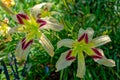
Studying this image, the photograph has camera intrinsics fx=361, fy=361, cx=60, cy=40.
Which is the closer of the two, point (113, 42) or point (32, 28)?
point (32, 28)

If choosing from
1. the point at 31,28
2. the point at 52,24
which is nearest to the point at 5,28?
the point at 31,28

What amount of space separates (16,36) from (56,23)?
53.3 inches

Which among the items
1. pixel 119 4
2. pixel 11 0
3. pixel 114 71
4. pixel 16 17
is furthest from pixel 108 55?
pixel 16 17

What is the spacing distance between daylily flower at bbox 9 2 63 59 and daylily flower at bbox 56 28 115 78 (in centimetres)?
8

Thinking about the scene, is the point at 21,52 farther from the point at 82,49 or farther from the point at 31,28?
the point at 82,49

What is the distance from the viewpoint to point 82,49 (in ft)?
5.16

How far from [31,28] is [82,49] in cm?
24

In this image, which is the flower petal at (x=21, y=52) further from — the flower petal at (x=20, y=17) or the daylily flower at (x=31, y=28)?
the flower petal at (x=20, y=17)

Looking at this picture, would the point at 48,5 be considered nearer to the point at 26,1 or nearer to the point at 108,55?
the point at 108,55

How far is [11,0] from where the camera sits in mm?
2916

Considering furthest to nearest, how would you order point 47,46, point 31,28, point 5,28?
point 5,28
point 31,28
point 47,46

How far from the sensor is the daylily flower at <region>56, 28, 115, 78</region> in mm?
1504

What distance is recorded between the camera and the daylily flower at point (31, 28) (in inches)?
56.3

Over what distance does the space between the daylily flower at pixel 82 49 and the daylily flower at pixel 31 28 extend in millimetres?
82
